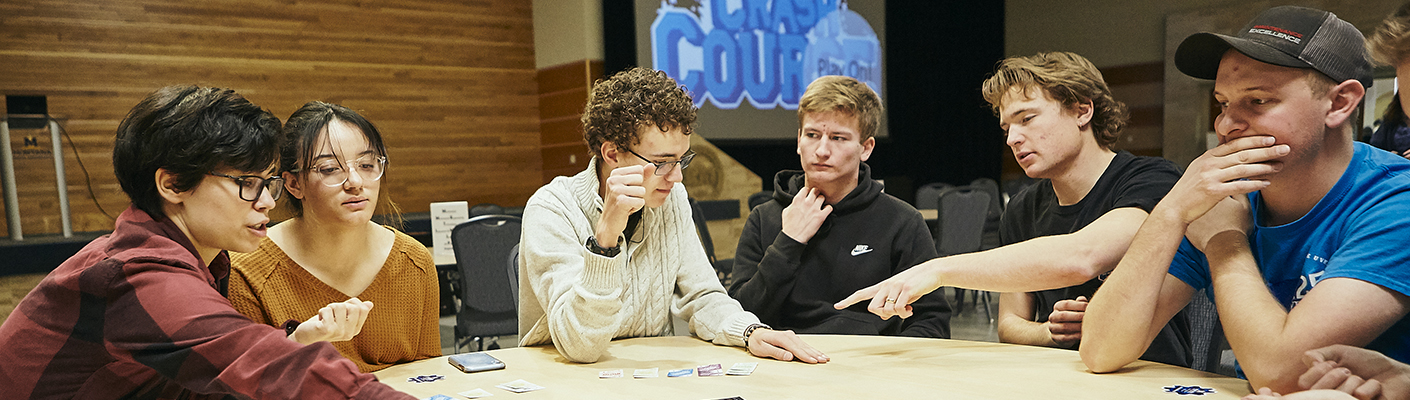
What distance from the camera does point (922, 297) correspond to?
91.6 inches

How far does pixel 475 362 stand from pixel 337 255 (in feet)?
1.43

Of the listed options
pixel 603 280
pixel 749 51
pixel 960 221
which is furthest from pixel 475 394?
pixel 749 51

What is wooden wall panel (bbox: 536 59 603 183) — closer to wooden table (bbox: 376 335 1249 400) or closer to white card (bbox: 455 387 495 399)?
wooden table (bbox: 376 335 1249 400)

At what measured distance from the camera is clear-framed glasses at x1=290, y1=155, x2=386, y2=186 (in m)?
1.80

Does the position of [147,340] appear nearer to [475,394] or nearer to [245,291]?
[475,394]

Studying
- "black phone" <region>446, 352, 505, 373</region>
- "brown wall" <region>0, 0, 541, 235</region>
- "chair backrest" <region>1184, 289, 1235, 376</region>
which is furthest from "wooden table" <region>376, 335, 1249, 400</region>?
"brown wall" <region>0, 0, 541, 235</region>

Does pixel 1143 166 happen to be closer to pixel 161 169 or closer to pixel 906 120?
pixel 161 169

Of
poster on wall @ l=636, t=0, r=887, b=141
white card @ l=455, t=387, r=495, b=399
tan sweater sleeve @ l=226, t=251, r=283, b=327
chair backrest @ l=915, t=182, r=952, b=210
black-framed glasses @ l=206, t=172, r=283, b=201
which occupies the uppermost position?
poster on wall @ l=636, t=0, r=887, b=141

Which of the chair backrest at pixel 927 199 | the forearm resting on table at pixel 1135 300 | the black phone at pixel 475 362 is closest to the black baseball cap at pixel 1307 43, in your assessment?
the forearm resting on table at pixel 1135 300

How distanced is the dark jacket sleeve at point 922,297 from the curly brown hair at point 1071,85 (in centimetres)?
49

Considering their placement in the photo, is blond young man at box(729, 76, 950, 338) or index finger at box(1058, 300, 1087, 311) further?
blond young man at box(729, 76, 950, 338)

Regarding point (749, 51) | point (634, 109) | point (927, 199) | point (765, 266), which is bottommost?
point (927, 199)

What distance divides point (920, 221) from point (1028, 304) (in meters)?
0.45

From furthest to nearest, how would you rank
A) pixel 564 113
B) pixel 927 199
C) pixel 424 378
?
pixel 564 113 < pixel 927 199 < pixel 424 378
